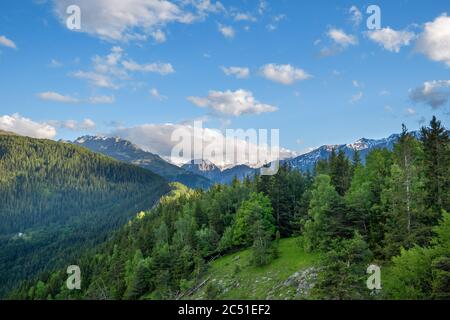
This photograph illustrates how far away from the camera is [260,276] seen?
201 feet

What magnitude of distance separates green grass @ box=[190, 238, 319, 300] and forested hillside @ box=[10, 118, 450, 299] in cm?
27

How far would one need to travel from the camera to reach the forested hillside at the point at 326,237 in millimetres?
33613

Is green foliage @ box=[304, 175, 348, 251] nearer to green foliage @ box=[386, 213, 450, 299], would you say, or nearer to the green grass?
the green grass

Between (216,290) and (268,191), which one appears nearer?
(216,290)

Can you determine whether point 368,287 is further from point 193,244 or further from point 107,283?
point 107,283

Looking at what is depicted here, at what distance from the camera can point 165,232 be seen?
111m

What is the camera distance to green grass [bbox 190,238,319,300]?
178 ft

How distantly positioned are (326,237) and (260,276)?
46.0 feet

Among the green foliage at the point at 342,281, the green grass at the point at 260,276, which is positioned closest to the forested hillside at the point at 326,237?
the green foliage at the point at 342,281

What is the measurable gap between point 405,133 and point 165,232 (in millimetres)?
77631

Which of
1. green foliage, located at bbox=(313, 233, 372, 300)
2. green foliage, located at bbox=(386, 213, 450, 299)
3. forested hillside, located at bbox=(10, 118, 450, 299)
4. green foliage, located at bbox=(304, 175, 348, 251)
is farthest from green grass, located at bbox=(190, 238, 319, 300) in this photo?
green foliage, located at bbox=(313, 233, 372, 300)

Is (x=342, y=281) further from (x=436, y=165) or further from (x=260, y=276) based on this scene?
(x=260, y=276)
